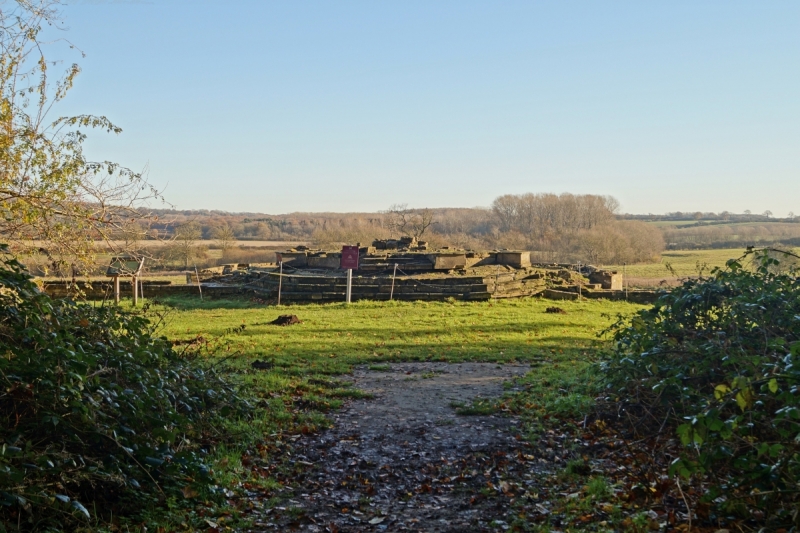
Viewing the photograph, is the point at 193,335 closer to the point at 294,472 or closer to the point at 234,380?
the point at 234,380

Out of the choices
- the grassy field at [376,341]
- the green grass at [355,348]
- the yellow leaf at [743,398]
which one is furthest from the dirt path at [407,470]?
the yellow leaf at [743,398]

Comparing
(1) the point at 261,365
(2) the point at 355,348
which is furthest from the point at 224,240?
(1) the point at 261,365

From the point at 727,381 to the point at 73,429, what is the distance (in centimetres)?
544

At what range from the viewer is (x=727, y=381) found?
6102 mm

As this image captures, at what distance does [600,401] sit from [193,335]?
9651 millimetres

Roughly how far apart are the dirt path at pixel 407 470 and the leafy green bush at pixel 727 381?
1.38 m

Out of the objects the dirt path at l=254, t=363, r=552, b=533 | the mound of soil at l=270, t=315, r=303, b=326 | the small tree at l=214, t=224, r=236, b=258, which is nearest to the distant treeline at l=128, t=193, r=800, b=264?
the small tree at l=214, t=224, r=236, b=258

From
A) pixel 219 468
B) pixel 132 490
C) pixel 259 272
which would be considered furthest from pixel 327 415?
pixel 259 272

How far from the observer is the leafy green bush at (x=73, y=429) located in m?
3.87

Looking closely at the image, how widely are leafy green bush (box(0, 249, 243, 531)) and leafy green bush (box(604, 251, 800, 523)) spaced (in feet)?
11.4

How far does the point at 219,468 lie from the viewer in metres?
5.58

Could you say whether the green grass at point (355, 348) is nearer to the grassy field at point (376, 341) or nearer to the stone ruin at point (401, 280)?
the grassy field at point (376, 341)

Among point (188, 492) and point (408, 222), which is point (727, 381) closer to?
point (188, 492)

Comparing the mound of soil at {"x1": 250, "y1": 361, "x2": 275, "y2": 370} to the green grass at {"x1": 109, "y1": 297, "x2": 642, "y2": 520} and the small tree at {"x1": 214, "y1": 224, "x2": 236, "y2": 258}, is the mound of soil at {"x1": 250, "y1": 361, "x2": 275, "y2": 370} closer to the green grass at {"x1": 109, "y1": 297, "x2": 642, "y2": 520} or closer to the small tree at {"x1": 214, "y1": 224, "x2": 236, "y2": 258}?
the green grass at {"x1": 109, "y1": 297, "x2": 642, "y2": 520}
